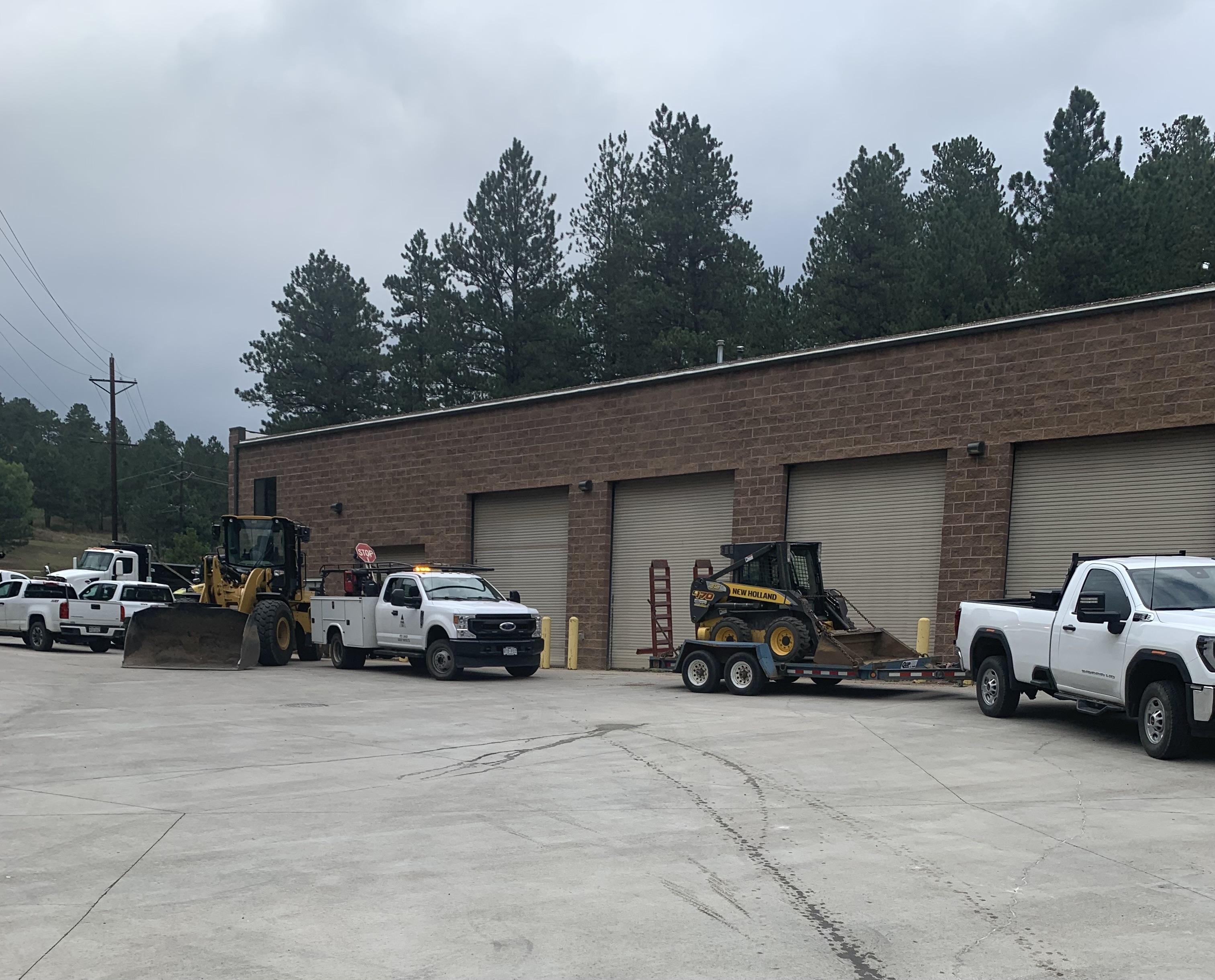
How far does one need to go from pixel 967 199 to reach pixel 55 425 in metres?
119

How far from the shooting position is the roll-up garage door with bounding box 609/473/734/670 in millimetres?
27078

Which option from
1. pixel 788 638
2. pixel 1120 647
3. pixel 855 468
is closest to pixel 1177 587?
pixel 1120 647

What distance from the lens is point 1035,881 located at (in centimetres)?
742

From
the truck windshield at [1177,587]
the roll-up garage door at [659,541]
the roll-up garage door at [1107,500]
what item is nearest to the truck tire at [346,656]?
the roll-up garage door at [659,541]

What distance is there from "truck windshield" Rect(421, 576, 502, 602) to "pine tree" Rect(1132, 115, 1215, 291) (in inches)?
823

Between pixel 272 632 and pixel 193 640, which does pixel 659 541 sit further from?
pixel 193 640

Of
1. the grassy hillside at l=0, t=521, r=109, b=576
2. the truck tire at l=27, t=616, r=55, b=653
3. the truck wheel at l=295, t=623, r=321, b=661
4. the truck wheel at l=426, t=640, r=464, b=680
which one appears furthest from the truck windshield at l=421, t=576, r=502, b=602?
the grassy hillside at l=0, t=521, r=109, b=576

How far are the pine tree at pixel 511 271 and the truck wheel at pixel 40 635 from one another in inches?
847

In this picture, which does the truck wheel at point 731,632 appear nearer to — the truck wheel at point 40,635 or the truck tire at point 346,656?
the truck tire at point 346,656

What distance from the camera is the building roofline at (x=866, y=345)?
2014cm

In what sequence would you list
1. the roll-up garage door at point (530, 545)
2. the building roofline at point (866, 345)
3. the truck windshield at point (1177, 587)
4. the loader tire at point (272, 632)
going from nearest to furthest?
the truck windshield at point (1177, 587), the building roofline at point (866, 345), the loader tire at point (272, 632), the roll-up garage door at point (530, 545)

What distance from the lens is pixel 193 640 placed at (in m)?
24.9

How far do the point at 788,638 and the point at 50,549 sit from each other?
10476 cm

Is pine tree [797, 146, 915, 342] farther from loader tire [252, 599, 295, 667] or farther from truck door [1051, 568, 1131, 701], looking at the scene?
truck door [1051, 568, 1131, 701]
